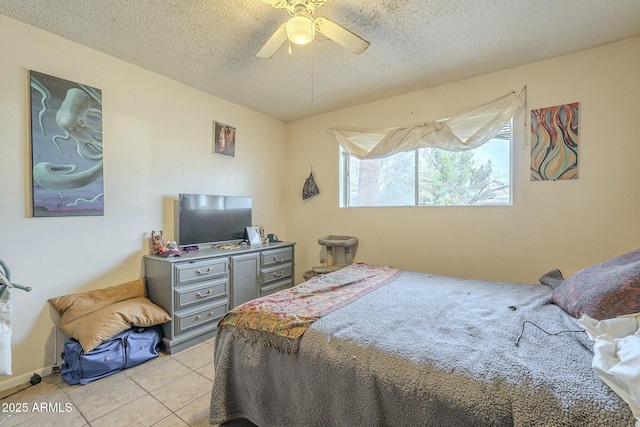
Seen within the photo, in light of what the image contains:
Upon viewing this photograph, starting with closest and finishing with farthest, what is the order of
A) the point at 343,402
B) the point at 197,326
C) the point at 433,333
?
the point at 343,402
the point at 433,333
the point at 197,326

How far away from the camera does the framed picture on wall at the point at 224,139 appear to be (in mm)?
3287

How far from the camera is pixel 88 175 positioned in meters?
2.30

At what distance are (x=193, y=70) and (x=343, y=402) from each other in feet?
9.67

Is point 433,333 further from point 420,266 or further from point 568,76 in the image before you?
point 568,76

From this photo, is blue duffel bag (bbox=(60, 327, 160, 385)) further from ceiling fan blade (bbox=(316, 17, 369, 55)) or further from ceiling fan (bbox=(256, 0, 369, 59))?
ceiling fan blade (bbox=(316, 17, 369, 55))

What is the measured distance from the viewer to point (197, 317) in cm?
259

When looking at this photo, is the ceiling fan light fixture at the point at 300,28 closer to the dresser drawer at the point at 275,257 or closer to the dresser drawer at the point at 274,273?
the dresser drawer at the point at 275,257

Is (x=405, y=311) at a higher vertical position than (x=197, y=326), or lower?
higher

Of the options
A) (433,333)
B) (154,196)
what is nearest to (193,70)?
Answer: (154,196)

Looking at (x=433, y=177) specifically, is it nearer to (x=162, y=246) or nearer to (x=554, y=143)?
(x=554, y=143)

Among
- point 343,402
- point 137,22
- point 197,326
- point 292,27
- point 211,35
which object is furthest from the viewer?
point 197,326

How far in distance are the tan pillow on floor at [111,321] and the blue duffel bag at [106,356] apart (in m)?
0.06

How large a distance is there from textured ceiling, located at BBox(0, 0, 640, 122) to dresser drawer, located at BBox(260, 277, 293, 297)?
228cm

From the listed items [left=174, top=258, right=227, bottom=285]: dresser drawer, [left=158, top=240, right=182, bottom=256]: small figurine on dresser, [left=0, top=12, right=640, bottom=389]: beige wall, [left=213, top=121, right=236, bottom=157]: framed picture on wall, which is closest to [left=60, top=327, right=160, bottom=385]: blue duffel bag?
[left=0, top=12, right=640, bottom=389]: beige wall
